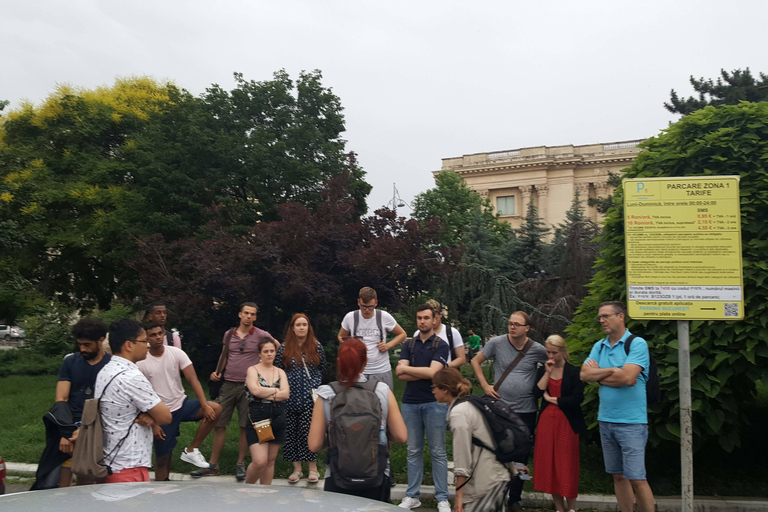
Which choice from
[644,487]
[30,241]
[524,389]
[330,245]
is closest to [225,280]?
[330,245]

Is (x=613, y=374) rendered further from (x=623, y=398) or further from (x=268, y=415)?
(x=268, y=415)

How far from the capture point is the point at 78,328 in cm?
487

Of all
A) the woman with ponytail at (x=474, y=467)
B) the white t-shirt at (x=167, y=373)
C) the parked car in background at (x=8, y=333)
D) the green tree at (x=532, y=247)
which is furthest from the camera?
the parked car in background at (x=8, y=333)

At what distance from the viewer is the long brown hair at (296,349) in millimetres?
6852

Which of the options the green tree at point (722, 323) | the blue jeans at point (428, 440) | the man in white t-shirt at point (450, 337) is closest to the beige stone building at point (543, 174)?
the green tree at point (722, 323)

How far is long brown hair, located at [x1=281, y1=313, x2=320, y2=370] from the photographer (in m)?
6.85

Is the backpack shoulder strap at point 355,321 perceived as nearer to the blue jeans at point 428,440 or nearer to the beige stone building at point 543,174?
the blue jeans at point 428,440

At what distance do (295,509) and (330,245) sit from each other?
1216 cm

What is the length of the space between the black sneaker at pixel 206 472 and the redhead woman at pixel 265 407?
1353 mm

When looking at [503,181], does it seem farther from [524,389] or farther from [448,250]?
[524,389]

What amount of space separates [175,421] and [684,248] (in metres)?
4.93

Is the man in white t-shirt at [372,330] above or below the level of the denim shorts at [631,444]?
above

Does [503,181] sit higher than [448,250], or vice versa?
[503,181]

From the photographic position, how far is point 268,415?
6.24 meters
